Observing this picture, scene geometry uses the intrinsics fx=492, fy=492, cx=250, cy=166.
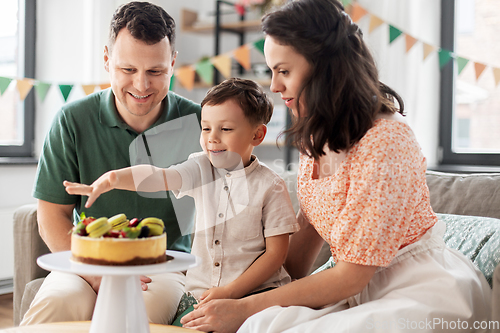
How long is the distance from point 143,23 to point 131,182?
2.06 ft

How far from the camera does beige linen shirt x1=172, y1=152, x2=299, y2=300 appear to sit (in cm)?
125

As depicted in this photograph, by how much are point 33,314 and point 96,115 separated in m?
0.66

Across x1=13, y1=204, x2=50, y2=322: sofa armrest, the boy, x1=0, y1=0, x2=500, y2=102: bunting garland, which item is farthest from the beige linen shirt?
x1=0, y1=0, x2=500, y2=102: bunting garland

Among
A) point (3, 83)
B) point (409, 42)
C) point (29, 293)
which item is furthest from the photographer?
point (409, 42)

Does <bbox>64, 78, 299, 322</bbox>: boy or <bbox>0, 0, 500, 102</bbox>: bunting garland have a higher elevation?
<bbox>0, 0, 500, 102</bbox>: bunting garland

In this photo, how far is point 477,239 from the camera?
1.36 meters

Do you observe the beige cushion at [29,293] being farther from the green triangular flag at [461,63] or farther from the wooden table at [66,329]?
the green triangular flag at [461,63]

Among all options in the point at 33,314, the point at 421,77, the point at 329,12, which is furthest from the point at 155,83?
the point at 421,77

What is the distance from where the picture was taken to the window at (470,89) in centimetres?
313

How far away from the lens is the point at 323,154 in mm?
1215

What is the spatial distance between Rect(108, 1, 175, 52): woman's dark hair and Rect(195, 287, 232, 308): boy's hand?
76 centimetres

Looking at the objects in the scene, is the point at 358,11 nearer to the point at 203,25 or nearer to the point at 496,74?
the point at 496,74

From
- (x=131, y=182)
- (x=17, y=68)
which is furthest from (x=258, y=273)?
(x=17, y=68)

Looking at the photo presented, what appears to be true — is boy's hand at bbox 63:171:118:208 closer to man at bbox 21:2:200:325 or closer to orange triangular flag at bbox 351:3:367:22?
man at bbox 21:2:200:325
